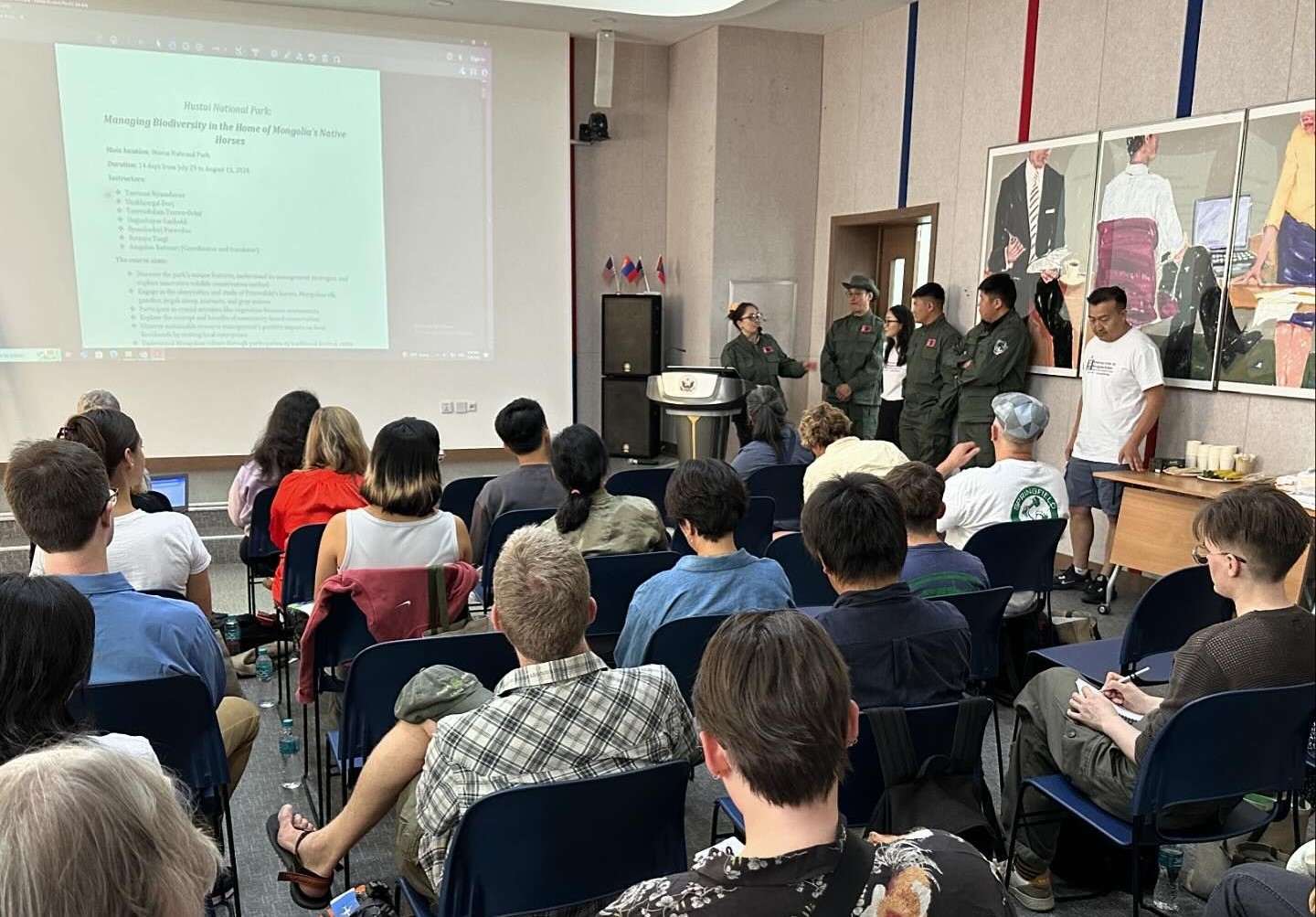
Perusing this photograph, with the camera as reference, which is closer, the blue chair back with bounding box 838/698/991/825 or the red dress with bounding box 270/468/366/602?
the blue chair back with bounding box 838/698/991/825

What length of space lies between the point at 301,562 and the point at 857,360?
4829 mm

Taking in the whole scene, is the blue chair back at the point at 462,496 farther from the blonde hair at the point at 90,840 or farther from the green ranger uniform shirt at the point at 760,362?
the green ranger uniform shirt at the point at 760,362

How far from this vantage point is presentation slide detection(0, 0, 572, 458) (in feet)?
19.5

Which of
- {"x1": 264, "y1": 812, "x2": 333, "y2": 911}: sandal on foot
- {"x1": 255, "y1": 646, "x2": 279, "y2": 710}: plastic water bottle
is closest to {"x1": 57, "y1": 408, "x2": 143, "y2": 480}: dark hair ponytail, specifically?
{"x1": 255, "y1": 646, "x2": 279, "y2": 710}: plastic water bottle

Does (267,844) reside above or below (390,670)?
below

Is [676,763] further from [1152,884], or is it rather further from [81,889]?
[1152,884]

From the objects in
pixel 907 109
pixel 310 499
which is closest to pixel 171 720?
pixel 310 499

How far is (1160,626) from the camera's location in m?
2.81

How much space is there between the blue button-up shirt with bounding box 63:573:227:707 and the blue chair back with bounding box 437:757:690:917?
2.51 feet

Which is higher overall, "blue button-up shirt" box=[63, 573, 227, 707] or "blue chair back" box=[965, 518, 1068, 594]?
"blue button-up shirt" box=[63, 573, 227, 707]

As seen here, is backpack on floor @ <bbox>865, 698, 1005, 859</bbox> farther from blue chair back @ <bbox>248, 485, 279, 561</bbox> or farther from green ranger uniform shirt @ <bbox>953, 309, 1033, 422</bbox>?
green ranger uniform shirt @ <bbox>953, 309, 1033, 422</bbox>

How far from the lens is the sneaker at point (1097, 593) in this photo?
194 inches

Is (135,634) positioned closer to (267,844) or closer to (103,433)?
(267,844)

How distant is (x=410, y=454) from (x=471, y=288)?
4.56 metres
